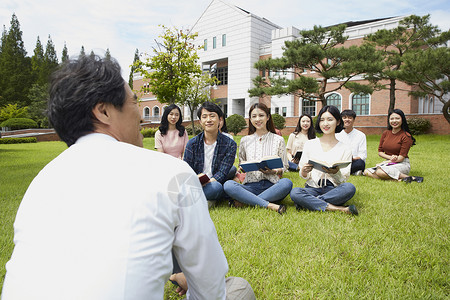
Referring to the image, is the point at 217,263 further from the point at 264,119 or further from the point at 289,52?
the point at 289,52

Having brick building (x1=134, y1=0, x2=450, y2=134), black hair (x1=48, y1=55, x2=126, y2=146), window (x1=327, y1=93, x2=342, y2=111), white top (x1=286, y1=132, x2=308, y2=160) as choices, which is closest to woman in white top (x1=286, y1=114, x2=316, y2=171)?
white top (x1=286, y1=132, x2=308, y2=160)

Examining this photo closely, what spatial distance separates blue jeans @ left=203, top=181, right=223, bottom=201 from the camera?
399 cm

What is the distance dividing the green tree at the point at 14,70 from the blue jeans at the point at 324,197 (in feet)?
140

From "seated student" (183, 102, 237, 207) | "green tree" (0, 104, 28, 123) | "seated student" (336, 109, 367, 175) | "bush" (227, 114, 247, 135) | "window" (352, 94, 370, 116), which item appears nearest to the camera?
"seated student" (183, 102, 237, 207)

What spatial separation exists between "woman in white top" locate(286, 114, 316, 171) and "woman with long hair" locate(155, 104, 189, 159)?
2423mm

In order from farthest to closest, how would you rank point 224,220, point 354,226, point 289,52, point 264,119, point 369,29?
point 369,29
point 289,52
point 264,119
point 224,220
point 354,226

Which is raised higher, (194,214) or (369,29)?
(369,29)

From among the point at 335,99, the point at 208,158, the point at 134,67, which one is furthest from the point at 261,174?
the point at 335,99

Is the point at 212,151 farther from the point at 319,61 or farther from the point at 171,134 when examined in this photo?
the point at 319,61

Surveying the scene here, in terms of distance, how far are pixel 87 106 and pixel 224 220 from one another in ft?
8.28

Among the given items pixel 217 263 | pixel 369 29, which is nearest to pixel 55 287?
pixel 217 263

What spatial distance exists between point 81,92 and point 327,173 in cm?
335

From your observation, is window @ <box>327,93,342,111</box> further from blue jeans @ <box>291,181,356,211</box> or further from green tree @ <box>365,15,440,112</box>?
blue jeans @ <box>291,181,356,211</box>

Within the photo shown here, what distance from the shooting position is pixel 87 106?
1.12 m
